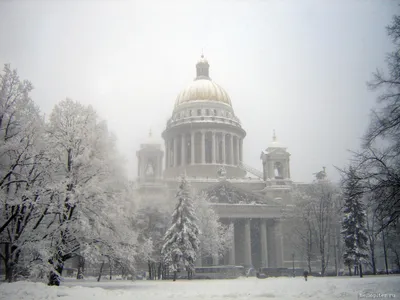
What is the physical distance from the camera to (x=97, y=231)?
66.7ft

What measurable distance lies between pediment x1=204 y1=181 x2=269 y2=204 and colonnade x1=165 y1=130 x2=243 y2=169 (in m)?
19.6

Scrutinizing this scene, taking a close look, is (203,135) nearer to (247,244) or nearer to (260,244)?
(260,244)

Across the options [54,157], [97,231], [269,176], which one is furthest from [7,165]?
[269,176]

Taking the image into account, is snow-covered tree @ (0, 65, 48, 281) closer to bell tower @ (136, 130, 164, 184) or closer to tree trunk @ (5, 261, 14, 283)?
tree trunk @ (5, 261, 14, 283)

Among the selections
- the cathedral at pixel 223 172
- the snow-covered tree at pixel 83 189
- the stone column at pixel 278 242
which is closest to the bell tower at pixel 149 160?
the cathedral at pixel 223 172

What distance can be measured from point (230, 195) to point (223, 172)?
11.9 m

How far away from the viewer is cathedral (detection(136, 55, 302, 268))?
52.8 metres

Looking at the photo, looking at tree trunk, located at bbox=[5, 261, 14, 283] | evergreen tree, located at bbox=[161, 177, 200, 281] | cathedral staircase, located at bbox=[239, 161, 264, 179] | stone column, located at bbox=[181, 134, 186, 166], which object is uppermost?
stone column, located at bbox=[181, 134, 186, 166]

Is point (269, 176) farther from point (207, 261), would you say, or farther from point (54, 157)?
point (54, 157)

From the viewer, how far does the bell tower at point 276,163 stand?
213ft

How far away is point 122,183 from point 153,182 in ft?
112

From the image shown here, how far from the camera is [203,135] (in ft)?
250

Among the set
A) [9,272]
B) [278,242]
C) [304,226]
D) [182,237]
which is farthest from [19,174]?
[278,242]

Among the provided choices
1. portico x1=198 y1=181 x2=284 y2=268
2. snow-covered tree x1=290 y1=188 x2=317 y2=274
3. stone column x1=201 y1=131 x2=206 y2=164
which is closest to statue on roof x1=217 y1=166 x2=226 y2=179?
stone column x1=201 y1=131 x2=206 y2=164
